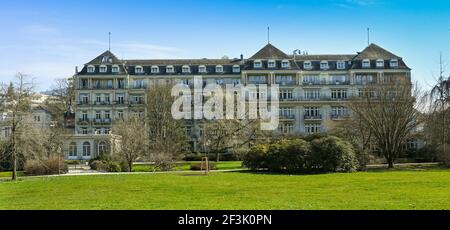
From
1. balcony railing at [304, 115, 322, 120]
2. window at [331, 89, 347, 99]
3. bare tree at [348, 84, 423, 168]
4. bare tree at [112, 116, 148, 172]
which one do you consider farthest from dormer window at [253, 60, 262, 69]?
bare tree at [348, 84, 423, 168]

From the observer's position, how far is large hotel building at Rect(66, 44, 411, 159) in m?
79.1

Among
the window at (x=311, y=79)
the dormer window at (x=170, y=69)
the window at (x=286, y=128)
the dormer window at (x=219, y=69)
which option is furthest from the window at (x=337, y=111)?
the dormer window at (x=170, y=69)

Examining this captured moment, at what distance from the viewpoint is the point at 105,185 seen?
25.9m

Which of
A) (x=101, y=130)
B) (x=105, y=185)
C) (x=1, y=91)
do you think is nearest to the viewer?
(x=105, y=185)

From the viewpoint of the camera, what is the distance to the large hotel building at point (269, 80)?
260 ft

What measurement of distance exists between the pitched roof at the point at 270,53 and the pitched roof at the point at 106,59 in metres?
20.0

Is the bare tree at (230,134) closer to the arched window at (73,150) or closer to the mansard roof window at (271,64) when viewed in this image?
the arched window at (73,150)

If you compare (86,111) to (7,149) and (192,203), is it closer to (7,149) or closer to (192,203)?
(7,149)

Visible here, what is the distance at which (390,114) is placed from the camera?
147 feet

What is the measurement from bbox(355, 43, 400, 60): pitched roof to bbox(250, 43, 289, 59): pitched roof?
10670 mm

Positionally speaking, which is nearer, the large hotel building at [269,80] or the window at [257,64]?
the large hotel building at [269,80]
